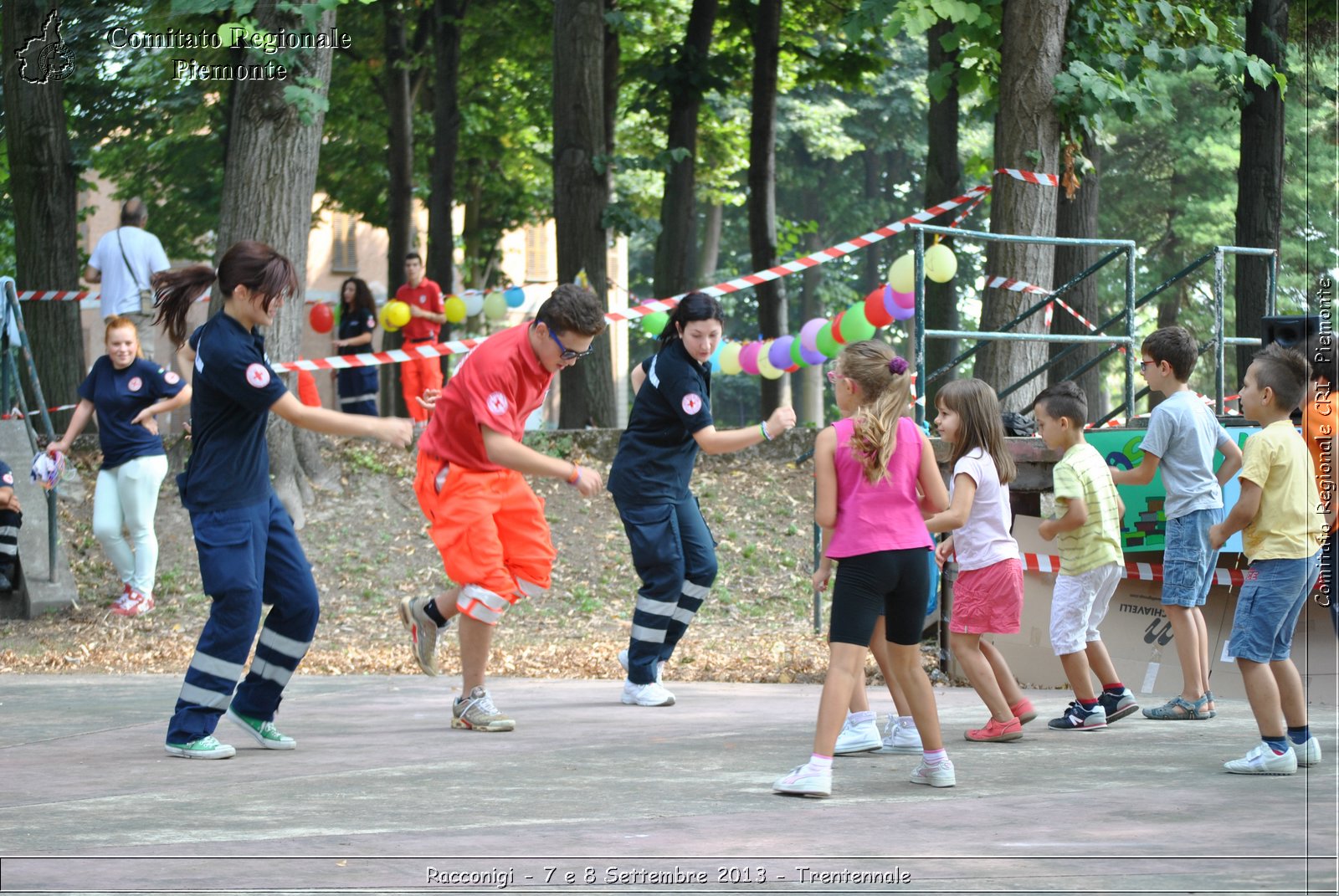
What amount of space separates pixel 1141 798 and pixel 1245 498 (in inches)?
49.8

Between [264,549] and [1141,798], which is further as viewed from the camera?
[264,549]

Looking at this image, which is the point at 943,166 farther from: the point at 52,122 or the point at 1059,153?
the point at 52,122

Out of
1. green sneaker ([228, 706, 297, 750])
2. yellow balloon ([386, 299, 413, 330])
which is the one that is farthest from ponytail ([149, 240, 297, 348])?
yellow balloon ([386, 299, 413, 330])

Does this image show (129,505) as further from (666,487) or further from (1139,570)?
(1139,570)

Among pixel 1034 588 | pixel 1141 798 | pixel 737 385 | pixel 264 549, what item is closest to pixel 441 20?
pixel 1034 588

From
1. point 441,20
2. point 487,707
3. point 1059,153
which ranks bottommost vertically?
point 487,707

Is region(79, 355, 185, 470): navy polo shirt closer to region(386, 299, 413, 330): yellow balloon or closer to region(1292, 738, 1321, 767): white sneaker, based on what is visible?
region(386, 299, 413, 330): yellow balloon

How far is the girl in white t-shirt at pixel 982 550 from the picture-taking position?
6.16 m

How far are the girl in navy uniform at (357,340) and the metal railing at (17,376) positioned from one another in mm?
4142

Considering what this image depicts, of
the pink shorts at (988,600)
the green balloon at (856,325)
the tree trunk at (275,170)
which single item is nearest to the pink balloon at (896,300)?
the green balloon at (856,325)

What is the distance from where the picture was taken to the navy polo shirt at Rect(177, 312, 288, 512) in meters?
5.63

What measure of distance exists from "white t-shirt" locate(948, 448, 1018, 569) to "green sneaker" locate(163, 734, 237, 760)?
294cm

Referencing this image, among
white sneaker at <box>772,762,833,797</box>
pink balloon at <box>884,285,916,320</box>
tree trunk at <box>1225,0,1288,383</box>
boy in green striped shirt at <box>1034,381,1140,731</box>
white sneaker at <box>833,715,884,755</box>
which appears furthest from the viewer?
tree trunk at <box>1225,0,1288,383</box>

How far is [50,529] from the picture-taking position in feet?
37.8
